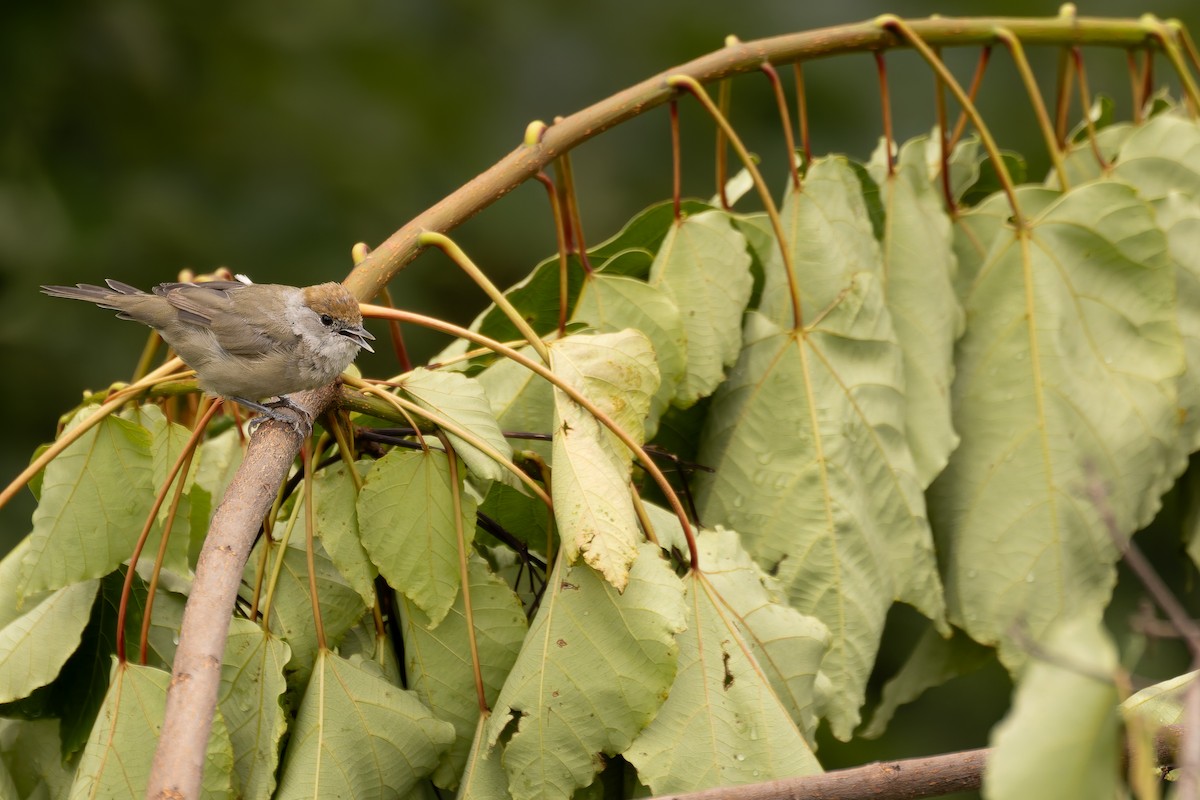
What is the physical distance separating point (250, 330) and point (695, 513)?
911mm

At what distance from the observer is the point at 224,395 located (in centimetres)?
185

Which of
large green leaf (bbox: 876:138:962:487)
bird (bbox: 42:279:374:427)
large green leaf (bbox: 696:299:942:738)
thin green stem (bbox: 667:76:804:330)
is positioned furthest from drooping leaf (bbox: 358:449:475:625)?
large green leaf (bbox: 876:138:962:487)

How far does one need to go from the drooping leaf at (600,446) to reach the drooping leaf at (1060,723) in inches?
25.4

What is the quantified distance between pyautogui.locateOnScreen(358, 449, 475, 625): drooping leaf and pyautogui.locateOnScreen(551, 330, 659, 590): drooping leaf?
0.16 m

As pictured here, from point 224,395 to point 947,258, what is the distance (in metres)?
1.20

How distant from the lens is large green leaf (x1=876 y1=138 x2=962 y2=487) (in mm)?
2018

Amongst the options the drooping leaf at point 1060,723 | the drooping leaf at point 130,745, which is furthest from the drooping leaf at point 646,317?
the drooping leaf at point 1060,723

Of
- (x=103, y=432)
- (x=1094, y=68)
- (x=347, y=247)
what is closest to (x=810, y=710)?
(x=103, y=432)

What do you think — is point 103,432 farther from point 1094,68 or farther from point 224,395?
point 1094,68

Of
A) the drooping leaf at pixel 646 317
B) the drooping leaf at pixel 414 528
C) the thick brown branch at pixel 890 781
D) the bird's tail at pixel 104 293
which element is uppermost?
the bird's tail at pixel 104 293

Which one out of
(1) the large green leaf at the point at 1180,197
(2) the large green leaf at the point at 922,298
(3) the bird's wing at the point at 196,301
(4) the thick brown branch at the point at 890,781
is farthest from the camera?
(3) the bird's wing at the point at 196,301

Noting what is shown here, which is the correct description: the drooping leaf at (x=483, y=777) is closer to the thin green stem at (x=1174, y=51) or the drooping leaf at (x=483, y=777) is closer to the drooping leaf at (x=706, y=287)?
the drooping leaf at (x=706, y=287)

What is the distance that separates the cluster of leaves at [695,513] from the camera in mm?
1588

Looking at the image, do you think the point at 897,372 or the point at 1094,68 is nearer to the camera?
the point at 897,372
